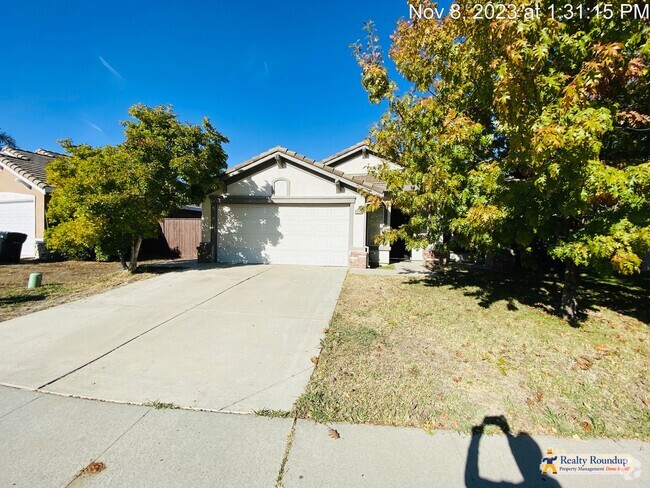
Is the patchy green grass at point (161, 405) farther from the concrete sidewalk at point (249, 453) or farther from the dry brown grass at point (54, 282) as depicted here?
the dry brown grass at point (54, 282)

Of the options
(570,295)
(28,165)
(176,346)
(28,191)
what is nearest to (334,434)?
(176,346)

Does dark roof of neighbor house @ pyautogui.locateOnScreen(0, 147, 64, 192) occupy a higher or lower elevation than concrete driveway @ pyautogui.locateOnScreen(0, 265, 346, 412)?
higher

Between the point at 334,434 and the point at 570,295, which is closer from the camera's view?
the point at 334,434

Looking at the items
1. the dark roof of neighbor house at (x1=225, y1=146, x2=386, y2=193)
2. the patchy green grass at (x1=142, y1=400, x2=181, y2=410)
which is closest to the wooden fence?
the dark roof of neighbor house at (x1=225, y1=146, x2=386, y2=193)

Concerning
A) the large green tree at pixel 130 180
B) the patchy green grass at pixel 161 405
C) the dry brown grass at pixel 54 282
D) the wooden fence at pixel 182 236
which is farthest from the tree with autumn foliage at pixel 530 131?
the wooden fence at pixel 182 236

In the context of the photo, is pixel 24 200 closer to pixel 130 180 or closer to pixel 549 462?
pixel 130 180

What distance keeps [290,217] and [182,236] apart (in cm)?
602

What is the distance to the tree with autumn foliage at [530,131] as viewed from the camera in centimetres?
353

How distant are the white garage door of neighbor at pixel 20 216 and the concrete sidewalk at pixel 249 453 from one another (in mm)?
14168

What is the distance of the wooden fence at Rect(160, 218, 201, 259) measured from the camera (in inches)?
547

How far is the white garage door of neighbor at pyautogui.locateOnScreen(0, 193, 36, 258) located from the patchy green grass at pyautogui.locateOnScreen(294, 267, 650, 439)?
14.6 m

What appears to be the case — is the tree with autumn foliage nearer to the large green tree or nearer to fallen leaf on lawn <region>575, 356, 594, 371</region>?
fallen leaf on lawn <region>575, 356, 594, 371</region>

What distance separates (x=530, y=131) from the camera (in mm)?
3650

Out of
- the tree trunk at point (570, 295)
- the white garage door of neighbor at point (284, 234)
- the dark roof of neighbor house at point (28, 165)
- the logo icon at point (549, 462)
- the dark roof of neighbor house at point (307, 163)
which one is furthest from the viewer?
the dark roof of neighbor house at point (28, 165)
